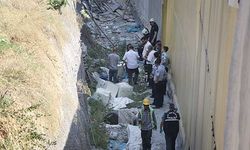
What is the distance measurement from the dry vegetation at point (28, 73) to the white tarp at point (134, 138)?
8.77 feet

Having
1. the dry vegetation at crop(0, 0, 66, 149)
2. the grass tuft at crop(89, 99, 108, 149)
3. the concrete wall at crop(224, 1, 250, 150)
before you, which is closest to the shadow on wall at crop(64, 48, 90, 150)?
the grass tuft at crop(89, 99, 108, 149)

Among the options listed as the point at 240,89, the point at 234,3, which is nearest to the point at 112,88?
the point at 234,3

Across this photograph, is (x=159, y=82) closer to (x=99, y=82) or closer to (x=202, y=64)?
(x=99, y=82)

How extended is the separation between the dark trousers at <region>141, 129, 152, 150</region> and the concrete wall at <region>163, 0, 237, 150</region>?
0.84 m

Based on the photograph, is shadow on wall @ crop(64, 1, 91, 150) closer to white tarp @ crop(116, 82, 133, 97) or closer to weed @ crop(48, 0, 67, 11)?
weed @ crop(48, 0, 67, 11)

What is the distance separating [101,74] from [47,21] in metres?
6.13

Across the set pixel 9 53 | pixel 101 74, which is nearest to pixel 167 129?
pixel 9 53

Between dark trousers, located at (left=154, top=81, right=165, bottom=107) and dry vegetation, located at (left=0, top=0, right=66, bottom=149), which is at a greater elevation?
dry vegetation, located at (left=0, top=0, right=66, bottom=149)

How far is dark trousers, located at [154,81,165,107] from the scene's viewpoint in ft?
48.0

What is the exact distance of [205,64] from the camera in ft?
32.0

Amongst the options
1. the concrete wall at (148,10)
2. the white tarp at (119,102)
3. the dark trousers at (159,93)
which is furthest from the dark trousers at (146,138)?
the concrete wall at (148,10)

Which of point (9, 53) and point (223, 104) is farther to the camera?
point (9, 53)

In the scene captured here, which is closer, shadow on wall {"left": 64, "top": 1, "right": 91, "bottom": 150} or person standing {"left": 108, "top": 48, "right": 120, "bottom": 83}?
shadow on wall {"left": 64, "top": 1, "right": 91, "bottom": 150}

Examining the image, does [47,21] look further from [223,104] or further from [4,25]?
[223,104]
